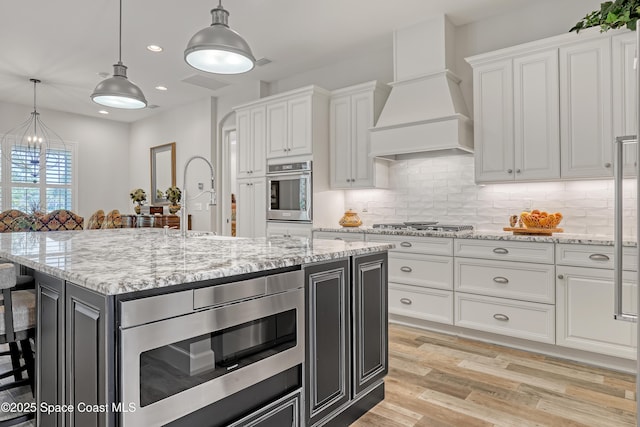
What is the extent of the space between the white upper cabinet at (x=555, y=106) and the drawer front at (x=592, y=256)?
61 centimetres

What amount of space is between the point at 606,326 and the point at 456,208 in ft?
5.45

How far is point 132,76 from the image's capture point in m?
5.42

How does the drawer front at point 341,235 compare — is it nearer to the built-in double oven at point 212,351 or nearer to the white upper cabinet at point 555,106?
the white upper cabinet at point 555,106

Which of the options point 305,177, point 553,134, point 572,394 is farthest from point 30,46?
point 572,394

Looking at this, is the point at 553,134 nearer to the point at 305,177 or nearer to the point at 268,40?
the point at 305,177

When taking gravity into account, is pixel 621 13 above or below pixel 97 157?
below

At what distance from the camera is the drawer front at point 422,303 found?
3.43 metres

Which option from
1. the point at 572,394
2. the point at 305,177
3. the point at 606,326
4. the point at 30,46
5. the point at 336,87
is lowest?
the point at 572,394

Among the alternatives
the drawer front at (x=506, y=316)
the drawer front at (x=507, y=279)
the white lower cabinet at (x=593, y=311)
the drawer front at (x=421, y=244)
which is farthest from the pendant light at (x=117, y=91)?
→ the white lower cabinet at (x=593, y=311)

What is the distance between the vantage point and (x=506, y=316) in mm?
3127

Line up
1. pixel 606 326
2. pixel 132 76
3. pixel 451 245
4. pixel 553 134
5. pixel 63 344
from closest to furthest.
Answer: pixel 63 344 → pixel 606 326 → pixel 553 134 → pixel 451 245 → pixel 132 76

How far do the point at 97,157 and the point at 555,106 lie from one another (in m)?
7.81

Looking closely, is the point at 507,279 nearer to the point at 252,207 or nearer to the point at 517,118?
the point at 517,118

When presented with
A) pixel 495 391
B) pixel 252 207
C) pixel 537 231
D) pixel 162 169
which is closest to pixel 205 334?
pixel 495 391
